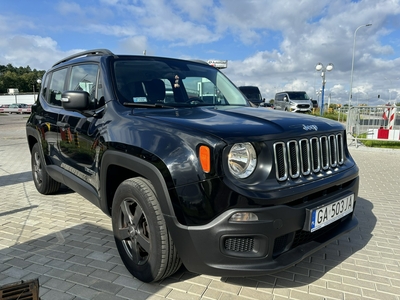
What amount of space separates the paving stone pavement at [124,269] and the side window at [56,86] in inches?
56.7

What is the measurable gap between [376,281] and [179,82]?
2.57m

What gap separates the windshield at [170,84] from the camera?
3.07 m

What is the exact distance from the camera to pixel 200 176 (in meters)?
2.03

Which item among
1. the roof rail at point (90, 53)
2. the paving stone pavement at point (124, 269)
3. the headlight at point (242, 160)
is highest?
the roof rail at point (90, 53)

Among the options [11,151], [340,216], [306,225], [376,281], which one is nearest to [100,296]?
[306,225]

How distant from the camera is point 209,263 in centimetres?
209

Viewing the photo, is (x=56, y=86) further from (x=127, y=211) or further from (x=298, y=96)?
(x=298, y=96)

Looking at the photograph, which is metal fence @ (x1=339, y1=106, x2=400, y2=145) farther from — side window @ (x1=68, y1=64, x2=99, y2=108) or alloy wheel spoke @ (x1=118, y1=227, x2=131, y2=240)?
alloy wheel spoke @ (x1=118, y1=227, x2=131, y2=240)

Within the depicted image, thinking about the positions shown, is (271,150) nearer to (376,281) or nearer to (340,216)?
(340,216)

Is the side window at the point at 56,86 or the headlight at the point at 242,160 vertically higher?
the side window at the point at 56,86

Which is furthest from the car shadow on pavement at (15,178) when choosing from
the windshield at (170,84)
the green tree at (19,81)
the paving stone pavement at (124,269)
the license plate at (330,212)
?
the green tree at (19,81)

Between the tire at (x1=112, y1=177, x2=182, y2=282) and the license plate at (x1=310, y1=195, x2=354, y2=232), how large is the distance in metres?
0.99

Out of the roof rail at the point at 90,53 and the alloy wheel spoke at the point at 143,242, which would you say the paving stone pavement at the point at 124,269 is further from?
the roof rail at the point at 90,53

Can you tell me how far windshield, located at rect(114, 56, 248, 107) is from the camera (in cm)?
307
